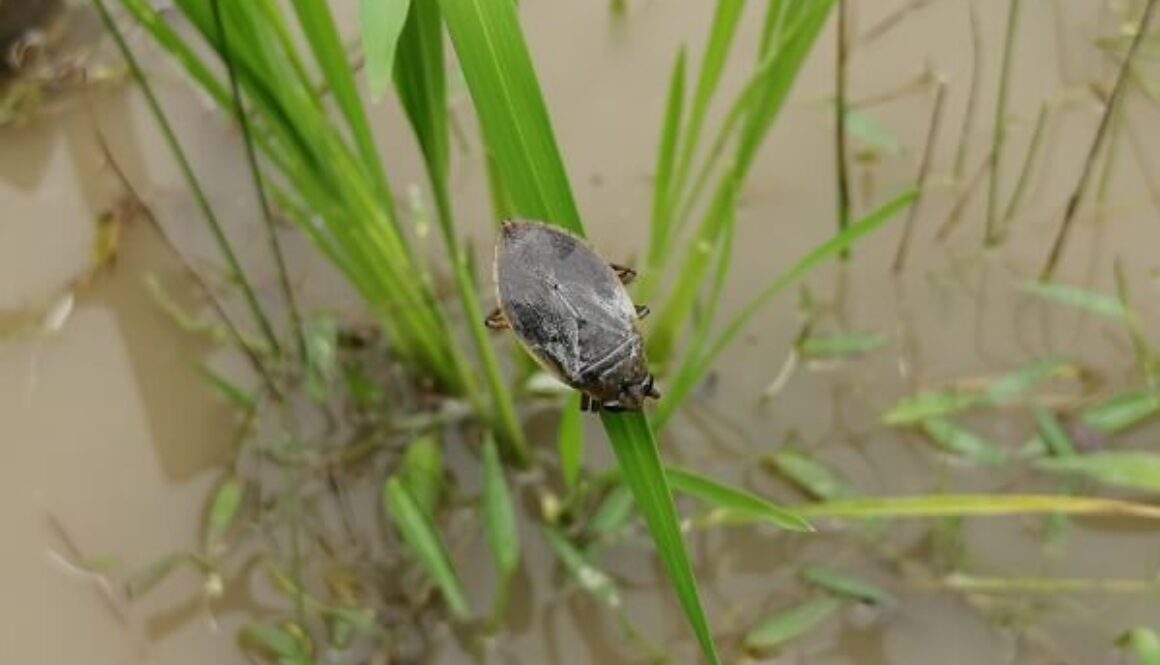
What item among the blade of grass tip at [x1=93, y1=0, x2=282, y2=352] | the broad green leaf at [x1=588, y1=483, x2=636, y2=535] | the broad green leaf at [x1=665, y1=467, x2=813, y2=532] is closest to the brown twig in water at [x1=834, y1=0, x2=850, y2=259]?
the broad green leaf at [x1=588, y1=483, x2=636, y2=535]

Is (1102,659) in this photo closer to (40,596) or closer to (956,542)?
(956,542)

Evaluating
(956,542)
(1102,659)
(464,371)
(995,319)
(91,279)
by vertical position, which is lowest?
(1102,659)

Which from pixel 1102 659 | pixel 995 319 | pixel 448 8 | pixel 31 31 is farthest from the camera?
pixel 31 31

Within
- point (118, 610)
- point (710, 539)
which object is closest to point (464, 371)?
point (710, 539)

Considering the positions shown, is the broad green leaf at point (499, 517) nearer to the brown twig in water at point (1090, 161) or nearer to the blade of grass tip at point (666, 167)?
the blade of grass tip at point (666, 167)

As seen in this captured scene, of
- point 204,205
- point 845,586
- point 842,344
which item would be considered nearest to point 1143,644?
point 845,586

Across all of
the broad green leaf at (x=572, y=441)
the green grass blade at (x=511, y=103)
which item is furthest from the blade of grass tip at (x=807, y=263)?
the green grass blade at (x=511, y=103)
